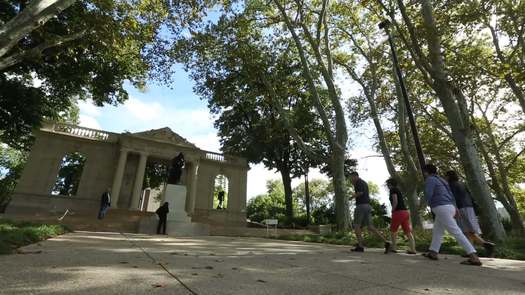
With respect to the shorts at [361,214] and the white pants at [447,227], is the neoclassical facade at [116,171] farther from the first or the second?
the white pants at [447,227]

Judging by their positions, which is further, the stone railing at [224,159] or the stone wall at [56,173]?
the stone railing at [224,159]

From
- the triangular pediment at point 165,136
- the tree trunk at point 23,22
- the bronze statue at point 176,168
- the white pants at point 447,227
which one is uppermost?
the triangular pediment at point 165,136

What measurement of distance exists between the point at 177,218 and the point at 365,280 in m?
12.8

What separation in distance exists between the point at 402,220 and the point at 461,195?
1645 mm

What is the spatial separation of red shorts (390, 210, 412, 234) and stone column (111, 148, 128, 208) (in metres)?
19.8

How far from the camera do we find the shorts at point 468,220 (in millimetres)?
6816

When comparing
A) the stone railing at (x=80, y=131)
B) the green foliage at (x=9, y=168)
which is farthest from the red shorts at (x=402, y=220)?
the green foliage at (x=9, y=168)

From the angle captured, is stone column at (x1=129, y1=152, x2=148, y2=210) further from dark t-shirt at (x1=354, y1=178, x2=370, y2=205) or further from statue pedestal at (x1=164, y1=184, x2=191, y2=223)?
dark t-shirt at (x1=354, y1=178, x2=370, y2=205)

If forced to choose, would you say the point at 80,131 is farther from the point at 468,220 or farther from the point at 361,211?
the point at 468,220

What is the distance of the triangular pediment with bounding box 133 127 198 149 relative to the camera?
2451 cm


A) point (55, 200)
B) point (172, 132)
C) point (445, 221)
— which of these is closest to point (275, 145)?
point (172, 132)

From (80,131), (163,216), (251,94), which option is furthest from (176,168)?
(80,131)

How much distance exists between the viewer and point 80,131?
23.4 m

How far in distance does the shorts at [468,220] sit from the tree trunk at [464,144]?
9.29 ft
